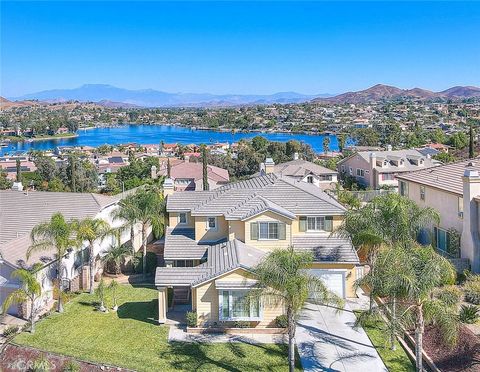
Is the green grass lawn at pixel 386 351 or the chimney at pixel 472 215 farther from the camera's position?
the chimney at pixel 472 215

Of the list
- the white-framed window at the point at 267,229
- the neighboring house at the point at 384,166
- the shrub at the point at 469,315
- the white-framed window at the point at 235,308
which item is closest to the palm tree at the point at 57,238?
the white-framed window at the point at 235,308

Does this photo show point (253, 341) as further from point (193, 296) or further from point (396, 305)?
point (396, 305)

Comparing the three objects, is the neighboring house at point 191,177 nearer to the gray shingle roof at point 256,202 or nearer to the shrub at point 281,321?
the gray shingle roof at point 256,202

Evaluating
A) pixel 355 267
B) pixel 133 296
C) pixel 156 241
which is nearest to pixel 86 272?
pixel 133 296

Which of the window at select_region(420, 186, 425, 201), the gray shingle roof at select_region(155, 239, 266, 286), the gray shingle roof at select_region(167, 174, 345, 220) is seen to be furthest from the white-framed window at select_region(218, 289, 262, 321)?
the window at select_region(420, 186, 425, 201)

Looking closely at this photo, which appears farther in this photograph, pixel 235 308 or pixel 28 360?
pixel 235 308

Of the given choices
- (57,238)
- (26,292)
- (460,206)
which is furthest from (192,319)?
(460,206)

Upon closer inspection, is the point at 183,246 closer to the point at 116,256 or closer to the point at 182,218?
the point at 182,218
